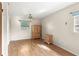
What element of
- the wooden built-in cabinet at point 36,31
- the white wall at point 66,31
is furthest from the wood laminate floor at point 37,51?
the wooden built-in cabinet at point 36,31

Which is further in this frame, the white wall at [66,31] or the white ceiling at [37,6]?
the white wall at [66,31]

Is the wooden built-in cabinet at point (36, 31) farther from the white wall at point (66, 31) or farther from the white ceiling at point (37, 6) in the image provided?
the white ceiling at point (37, 6)

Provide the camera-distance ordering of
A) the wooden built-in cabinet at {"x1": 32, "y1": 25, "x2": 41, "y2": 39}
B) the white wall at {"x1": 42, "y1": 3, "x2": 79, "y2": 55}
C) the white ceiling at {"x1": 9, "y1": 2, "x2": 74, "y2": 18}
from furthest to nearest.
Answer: the wooden built-in cabinet at {"x1": 32, "y1": 25, "x2": 41, "y2": 39} → the white wall at {"x1": 42, "y1": 3, "x2": 79, "y2": 55} → the white ceiling at {"x1": 9, "y1": 2, "x2": 74, "y2": 18}

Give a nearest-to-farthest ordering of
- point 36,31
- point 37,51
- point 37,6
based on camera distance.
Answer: point 37,6 → point 37,51 → point 36,31

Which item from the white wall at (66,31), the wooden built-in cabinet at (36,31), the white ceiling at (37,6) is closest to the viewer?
the white ceiling at (37,6)

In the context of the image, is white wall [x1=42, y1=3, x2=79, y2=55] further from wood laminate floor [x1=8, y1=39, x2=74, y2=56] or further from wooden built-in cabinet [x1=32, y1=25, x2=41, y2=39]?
wooden built-in cabinet [x1=32, y1=25, x2=41, y2=39]

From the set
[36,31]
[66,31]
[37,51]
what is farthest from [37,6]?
[36,31]

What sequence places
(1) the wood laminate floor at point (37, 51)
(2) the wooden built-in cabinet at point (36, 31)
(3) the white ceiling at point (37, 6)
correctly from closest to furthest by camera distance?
(3) the white ceiling at point (37, 6), (1) the wood laminate floor at point (37, 51), (2) the wooden built-in cabinet at point (36, 31)

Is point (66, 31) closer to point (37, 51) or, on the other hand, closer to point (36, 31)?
point (37, 51)

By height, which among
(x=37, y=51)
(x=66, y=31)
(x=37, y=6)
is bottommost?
(x=37, y=51)

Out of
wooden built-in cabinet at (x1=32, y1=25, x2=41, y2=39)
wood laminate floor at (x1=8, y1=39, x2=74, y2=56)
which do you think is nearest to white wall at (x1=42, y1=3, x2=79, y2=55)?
wood laminate floor at (x1=8, y1=39, x2=74, y2=56)

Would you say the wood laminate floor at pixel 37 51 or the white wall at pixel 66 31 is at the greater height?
the white wall at pixel 66 31

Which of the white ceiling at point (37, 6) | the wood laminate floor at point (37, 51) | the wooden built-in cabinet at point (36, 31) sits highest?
the white ceiling at point (37, 6)

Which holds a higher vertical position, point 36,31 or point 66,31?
point 66,31
